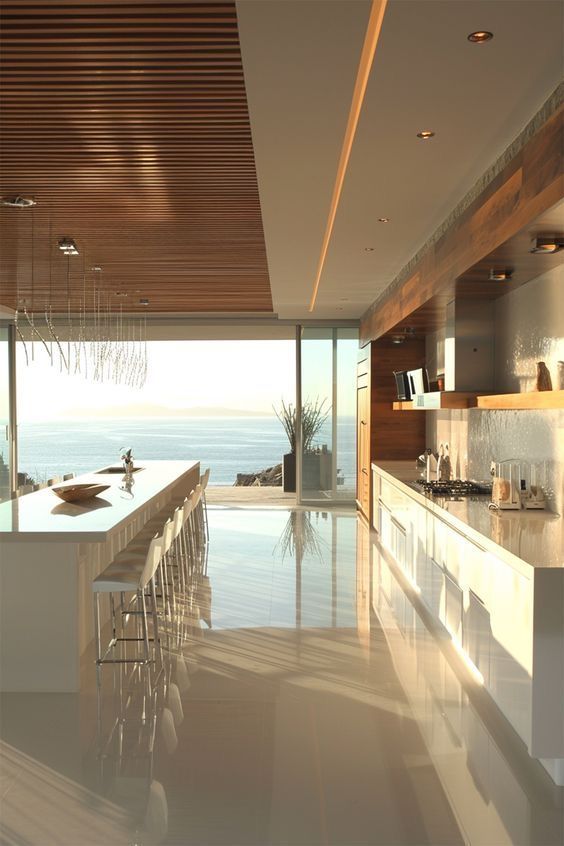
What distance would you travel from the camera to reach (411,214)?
4965 millimetres

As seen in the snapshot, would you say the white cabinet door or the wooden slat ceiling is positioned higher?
the wooden slat ceiling

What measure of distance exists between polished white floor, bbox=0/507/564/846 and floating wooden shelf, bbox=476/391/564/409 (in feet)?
4.64

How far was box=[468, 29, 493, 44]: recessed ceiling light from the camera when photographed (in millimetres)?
2562

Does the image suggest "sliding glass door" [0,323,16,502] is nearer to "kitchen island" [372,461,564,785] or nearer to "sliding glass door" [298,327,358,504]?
"sliding glass door" [298,327,358,504]

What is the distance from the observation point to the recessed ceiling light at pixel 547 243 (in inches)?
140

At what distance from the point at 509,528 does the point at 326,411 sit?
7.36m

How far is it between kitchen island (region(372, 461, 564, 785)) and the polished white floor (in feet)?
0.59

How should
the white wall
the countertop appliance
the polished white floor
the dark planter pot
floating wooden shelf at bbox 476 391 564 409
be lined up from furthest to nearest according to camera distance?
1. the dark planter pot
2. the countertop appliance
3. the white wall
4. floating wooden shelf at bbox 476 391 564 409
5. the polished white floor

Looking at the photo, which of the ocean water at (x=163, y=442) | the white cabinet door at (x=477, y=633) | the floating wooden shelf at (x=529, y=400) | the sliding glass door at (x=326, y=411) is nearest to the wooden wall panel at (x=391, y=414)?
the sliding glass door at (x=326, y=411)

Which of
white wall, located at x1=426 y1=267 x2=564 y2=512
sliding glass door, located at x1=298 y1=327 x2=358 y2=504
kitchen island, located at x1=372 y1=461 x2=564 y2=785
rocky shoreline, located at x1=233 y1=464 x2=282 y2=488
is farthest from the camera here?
rocky shoreline, located at x1=233 y1=464 x2=282 y2=488

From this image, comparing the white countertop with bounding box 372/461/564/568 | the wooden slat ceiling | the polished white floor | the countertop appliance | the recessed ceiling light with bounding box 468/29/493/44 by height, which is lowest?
the polished white floor

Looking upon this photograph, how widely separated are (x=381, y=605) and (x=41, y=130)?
3.66 meters

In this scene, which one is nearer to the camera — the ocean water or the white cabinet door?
the white cabinet door

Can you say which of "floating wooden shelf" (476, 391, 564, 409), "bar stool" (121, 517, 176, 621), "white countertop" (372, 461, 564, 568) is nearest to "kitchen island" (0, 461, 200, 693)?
"bar stool" (121, 517, 176, 621)
